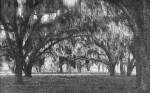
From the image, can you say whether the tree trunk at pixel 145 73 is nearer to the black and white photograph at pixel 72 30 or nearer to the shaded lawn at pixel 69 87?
the black and white photograph at pixel 72 30

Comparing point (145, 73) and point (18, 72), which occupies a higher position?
point (145, 73)

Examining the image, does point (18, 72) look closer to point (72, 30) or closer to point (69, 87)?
point (69, 87)

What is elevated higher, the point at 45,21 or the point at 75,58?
the point at 45,21

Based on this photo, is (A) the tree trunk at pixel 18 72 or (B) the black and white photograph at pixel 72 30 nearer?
(B) the black and white photograph at pixel 72 30

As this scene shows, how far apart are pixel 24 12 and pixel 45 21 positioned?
3.15 m

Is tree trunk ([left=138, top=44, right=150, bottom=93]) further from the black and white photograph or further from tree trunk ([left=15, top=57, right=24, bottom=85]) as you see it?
tree trunk ([left=15, top=57, right=24, bottom=85])

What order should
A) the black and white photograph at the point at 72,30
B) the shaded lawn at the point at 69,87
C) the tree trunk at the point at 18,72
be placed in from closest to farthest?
the black and white photograph at the point at 72,30 < the shaded lawn at the point at 69,87 < the tree trunk at the point at 18,72

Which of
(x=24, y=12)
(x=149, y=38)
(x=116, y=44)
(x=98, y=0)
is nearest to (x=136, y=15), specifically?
(x=149, y=38)

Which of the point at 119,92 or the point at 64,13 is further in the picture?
the point at 64,13

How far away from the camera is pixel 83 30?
66.5 feet

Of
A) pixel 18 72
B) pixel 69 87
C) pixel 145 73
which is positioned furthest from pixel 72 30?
pixel 145 73

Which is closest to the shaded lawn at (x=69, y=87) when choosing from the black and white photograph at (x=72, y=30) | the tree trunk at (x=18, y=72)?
the black and white photograph at (x=72, y=30)

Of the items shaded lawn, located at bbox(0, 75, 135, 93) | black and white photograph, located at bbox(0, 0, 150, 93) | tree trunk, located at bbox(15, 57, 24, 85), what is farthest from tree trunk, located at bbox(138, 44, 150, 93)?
tree trunk, located at bbox(15, 57, 24, 85)

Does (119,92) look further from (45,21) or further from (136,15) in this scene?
(45,21)
